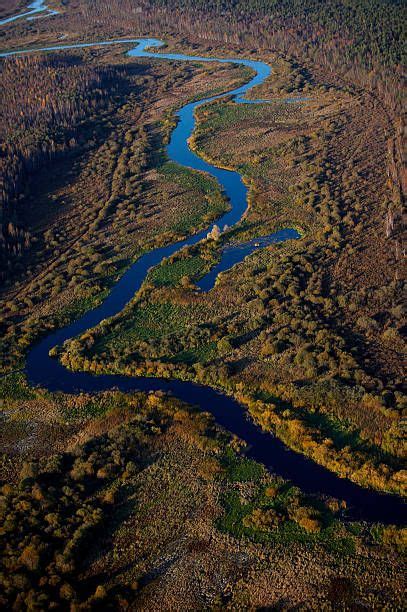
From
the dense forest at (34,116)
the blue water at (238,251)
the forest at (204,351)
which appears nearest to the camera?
the forest at (204,351)

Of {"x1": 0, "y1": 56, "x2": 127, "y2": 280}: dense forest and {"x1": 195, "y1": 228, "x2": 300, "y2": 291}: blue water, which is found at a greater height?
{"x1": 0, "y1": 56, "x2": 127, "y2": 280}: dense forest

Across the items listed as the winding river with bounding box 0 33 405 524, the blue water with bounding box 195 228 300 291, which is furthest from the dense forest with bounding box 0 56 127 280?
the blue water with bounding box 195 228 300 291

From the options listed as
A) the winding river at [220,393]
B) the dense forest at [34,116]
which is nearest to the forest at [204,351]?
the winding river at [220,393]

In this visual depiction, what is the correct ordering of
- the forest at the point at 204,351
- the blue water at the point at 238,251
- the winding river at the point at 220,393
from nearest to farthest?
1. the forest at the point at 204,351
2. the winding river at the point at 220,393
3. the blue water at the point at 238,251

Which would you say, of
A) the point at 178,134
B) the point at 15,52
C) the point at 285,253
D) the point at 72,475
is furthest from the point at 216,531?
the point at 15,52

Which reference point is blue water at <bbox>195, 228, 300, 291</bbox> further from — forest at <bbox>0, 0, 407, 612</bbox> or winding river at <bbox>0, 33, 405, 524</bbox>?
forest at <bbox>0, 0, 407, 612</bbox>

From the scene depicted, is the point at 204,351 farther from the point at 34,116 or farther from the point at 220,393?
the point at 34,116

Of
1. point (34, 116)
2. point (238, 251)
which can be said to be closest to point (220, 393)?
point (238, 251)

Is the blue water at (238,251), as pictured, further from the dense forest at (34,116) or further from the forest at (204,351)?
the dense forest at (34,116)
